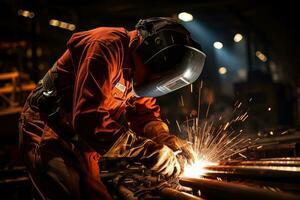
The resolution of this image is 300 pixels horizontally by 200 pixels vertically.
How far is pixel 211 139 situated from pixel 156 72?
1.57 meters

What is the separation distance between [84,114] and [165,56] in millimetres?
866

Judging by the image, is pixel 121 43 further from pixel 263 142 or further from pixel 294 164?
pixel 263 142

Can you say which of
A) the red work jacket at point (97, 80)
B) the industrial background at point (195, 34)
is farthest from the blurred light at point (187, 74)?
the industrial background at point (195, 34)

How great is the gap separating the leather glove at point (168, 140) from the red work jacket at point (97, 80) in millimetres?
491

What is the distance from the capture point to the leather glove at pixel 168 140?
3.14 m

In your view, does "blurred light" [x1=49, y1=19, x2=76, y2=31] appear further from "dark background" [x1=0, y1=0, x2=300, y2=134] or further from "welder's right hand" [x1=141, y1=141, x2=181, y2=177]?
"welder's right hand" [x1=141, y1=141, x2=181, y2=177]

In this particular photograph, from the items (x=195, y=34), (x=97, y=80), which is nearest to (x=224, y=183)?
(x=97, y=80)

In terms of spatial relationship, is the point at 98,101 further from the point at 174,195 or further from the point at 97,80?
the point at 174,195

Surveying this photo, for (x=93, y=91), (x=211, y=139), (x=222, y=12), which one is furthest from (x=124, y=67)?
(x=222, y=12)

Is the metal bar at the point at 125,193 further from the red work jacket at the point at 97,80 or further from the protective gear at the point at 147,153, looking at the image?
the red work jacket at the point at 97,80

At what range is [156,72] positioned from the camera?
3137mm

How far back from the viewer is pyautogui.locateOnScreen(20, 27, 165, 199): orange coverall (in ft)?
8.53

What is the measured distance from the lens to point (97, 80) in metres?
2.63

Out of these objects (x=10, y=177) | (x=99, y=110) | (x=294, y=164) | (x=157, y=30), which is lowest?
(x=10, y=177)
